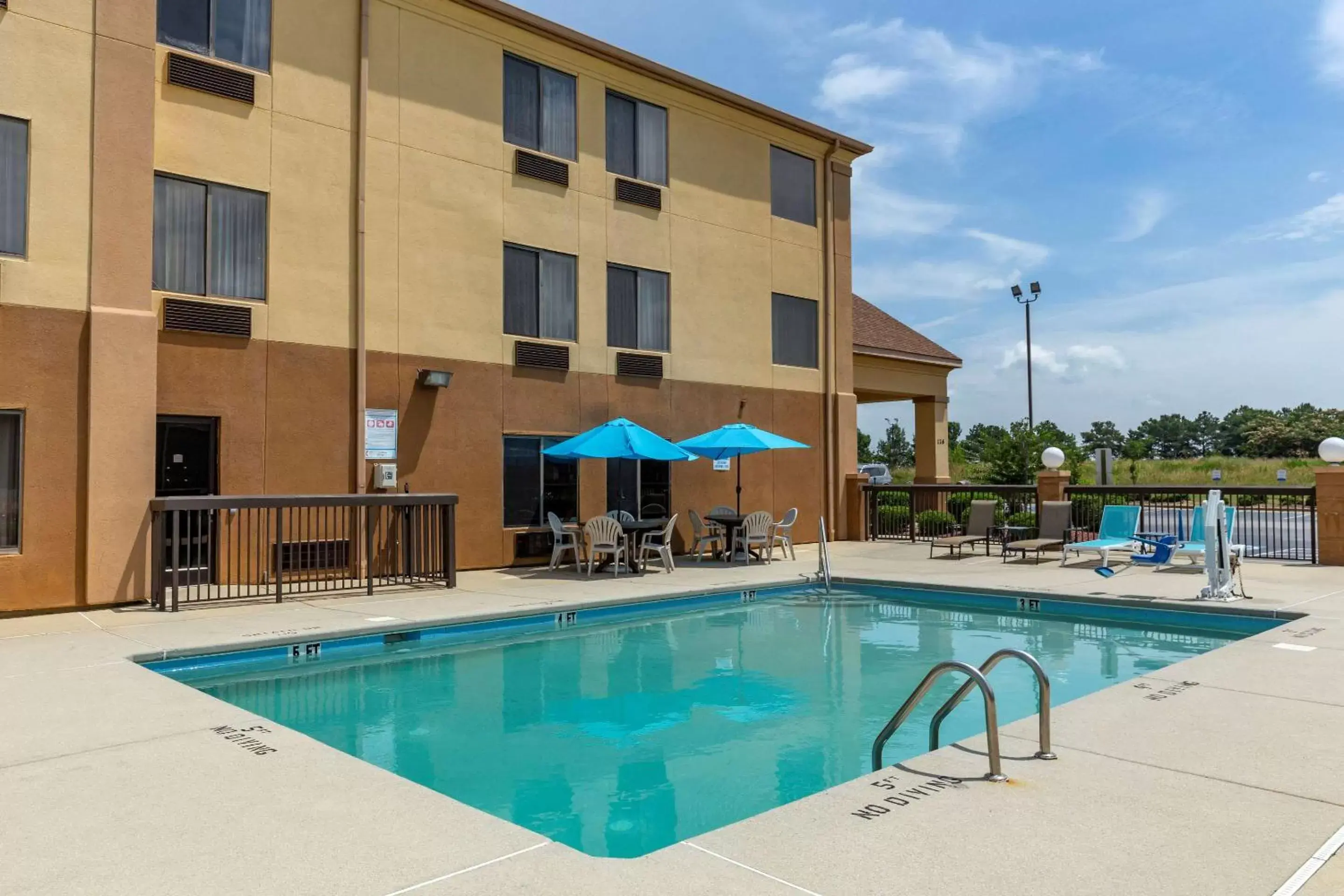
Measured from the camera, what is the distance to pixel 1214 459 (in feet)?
163

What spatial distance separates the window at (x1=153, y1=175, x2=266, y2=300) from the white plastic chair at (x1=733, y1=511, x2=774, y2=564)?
24.0 feet

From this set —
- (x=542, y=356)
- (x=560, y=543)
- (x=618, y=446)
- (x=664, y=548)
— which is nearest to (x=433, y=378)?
(x=542, y=356)

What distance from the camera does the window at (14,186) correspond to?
911cm

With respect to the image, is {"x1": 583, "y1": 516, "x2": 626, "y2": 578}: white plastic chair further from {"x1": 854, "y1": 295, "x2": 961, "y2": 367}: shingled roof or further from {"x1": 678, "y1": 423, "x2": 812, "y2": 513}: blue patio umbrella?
{"x1": 854, "y1": 295, "x2": 961, "y2": 367}: shingled roof

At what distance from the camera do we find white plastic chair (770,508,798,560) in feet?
48.0

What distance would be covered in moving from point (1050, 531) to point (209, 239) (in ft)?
39.7

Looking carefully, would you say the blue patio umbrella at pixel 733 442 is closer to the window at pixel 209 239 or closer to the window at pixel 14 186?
the window at pixel 209 239

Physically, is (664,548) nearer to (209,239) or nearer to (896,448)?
(209,239)

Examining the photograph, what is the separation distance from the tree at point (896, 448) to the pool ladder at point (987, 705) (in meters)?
65.3

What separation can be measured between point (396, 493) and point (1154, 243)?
66.6ft

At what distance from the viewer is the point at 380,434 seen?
11781mm

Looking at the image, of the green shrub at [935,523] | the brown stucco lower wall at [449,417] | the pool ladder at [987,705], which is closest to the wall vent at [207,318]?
the brown stucco lower wall at [449,417]

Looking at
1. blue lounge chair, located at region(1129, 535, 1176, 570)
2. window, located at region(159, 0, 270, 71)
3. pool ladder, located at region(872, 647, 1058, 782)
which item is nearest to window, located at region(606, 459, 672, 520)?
blue lounge chair, located at region(1129, 535, 1176, 570)

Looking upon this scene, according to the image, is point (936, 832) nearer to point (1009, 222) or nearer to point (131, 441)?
point (131, 441)
